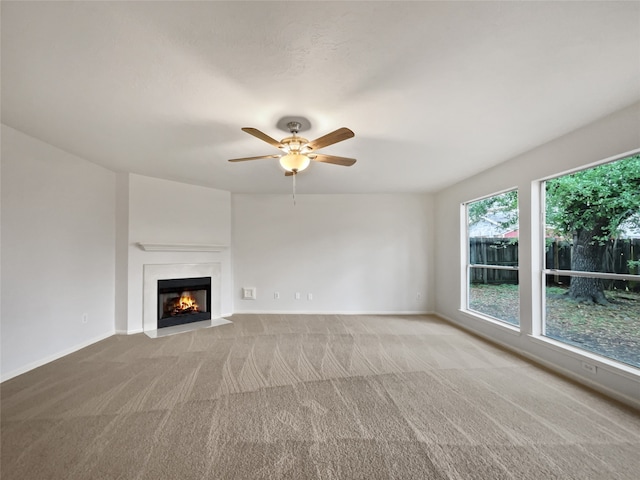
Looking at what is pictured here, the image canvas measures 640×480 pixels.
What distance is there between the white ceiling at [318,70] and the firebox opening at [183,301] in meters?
2.54

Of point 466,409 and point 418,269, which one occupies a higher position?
point 418,269

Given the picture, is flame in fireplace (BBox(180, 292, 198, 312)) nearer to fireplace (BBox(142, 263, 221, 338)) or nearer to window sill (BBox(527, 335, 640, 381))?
fireplace (BBox(142, 263, 221, 338))

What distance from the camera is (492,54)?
160cm

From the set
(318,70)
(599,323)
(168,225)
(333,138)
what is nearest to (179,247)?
(168,225)

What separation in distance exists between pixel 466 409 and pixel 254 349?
244 centimetres

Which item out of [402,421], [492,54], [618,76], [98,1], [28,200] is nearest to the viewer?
[98,1]

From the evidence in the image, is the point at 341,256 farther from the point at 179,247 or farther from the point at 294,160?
the point at 294,160

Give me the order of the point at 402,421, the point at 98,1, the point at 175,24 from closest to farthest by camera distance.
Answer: the point at 98,1
the point at 175,24
the point at 402,421

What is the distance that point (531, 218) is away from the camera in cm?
321

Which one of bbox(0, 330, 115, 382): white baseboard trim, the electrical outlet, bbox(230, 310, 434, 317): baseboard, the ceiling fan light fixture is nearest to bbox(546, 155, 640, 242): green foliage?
the ceiling fan light fixture

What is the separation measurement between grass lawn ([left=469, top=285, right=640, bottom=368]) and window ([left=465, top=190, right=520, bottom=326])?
18 cm

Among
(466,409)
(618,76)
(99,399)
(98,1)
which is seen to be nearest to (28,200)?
(99,399)

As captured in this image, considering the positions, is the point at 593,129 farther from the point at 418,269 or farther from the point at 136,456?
the point at 136,456

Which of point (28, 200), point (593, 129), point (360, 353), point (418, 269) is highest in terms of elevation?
point (593, 129)
